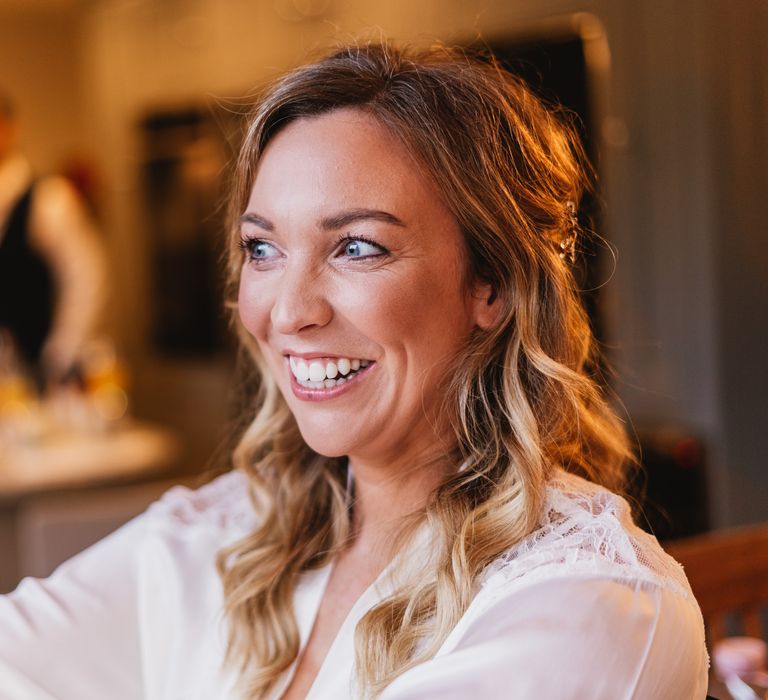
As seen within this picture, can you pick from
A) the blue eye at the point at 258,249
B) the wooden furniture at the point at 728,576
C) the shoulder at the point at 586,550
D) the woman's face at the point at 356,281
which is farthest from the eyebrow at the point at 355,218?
the wooden furniture at the point at 728,576

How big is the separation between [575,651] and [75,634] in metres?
0.74

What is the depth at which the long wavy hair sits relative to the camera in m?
1.16

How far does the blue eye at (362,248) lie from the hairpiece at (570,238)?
229 mm

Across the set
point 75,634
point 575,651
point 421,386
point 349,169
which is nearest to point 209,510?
point 75,634

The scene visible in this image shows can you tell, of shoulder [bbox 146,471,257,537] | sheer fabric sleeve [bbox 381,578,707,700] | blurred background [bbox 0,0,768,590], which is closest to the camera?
sheer fabric sleeve [bbox 381,578,707,700]

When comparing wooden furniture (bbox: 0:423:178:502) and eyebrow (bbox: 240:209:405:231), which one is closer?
eyebrow (bbox: 240:209:405:231)

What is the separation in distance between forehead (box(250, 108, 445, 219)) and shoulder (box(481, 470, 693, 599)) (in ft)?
1.19

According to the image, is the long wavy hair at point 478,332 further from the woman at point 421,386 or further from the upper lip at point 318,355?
the upper lip at point 318,355

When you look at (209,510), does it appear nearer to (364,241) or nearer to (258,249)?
(258,249)

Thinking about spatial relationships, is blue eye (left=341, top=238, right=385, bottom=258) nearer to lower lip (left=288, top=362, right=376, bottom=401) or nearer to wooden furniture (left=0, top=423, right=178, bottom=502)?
lower lip (left=288, top=362, right=376, bottom=401)

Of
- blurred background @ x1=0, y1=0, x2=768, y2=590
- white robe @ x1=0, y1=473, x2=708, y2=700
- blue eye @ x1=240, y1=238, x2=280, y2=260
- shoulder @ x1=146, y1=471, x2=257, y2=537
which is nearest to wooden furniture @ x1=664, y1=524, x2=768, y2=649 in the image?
white robe @ x1=0, y1=473, x2=708, y2=700

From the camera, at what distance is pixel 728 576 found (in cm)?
156

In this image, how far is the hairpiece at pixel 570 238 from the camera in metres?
1.25

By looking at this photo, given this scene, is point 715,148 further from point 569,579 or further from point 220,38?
point 220,38
